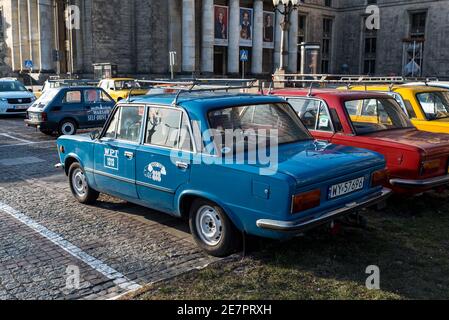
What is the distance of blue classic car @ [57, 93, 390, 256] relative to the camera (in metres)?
4.42

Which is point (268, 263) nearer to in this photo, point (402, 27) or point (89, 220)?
point (89, 220)

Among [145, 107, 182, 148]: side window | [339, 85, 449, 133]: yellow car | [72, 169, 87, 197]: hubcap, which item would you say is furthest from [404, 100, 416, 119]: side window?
[72, 169, 87, 197]: hubcap

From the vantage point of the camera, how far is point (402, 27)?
55.4 meters

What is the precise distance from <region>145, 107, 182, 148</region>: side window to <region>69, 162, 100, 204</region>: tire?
5.72 ft

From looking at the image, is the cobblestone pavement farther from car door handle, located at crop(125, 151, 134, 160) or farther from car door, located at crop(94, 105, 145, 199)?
car door handle, located at crop(125, 151, 134, 160)

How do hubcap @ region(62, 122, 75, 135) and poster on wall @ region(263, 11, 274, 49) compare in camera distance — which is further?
poster on wall @ region(263, 11, 274, 49)

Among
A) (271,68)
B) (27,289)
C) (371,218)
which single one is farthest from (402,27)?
(27,289)

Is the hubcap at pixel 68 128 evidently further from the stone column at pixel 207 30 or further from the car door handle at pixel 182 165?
the stone column at pixel 207 30

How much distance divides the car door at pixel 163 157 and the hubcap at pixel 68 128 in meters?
10.1

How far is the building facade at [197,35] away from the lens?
40625 millimetres

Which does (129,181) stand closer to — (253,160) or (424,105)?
(253,160)
